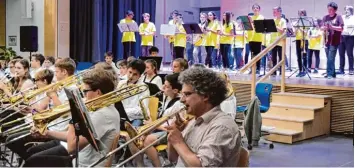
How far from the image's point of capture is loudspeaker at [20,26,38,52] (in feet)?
35.8

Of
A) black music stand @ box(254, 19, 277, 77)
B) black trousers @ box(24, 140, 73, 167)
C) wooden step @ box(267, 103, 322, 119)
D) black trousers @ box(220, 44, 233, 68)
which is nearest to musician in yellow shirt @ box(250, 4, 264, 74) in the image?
black trousers @ box(220, 44, 233, 68)

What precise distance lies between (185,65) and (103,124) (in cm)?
263

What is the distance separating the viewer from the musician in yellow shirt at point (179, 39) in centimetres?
1176

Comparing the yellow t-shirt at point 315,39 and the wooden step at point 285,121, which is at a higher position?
the yellow t-shirt at point 315,39

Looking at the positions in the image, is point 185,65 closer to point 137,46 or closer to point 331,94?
point 331,94

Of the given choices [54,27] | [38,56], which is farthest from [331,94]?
[54,27]

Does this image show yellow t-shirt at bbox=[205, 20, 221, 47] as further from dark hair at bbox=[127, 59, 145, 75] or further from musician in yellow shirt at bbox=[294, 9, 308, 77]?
dark hair at bbox=[127, 59, 145, 75]

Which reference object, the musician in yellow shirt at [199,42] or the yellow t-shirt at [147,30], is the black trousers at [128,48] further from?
the musician in yellow shirt at [199,42]

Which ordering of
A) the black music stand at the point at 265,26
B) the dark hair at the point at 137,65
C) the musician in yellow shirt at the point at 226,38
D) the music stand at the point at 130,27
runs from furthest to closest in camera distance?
the music stand at the point at 130,27
the musician in yellow shirt at the point at 226,38
the black music stand at the point at 265,26
the dark hair at the point at 137,65

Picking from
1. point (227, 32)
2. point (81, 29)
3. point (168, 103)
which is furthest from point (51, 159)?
point (81, 29)

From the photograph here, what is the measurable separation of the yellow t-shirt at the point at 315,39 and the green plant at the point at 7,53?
6092mm

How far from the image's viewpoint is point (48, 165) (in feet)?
9.78

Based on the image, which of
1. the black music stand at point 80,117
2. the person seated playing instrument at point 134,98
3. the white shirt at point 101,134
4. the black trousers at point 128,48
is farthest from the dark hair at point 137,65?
the black trousers at point 128,48

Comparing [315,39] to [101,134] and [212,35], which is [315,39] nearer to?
[212,35]
